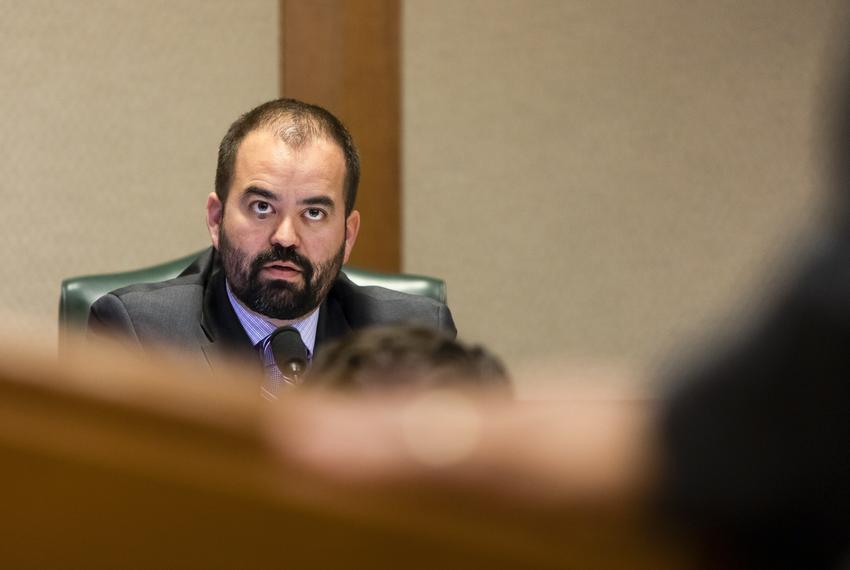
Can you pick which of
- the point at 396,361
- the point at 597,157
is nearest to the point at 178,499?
the point at 396,361

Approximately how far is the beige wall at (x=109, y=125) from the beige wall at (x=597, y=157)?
0.59m

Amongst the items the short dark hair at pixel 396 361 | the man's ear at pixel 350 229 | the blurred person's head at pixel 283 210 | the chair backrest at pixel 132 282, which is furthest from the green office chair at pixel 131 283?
the short dark hair at pixel 396 361

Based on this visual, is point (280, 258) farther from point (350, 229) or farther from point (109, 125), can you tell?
point (109, 125)

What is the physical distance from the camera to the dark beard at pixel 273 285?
2062 mm

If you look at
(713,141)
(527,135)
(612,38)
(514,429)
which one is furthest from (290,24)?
(514,429)

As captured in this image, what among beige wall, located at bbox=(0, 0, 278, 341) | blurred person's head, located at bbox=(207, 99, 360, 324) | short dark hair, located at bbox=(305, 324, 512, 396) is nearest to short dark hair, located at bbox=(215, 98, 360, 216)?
blurred person's head, located at bbox=(207, 99, 360, 324)

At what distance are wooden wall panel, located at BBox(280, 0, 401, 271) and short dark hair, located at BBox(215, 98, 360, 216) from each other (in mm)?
1217

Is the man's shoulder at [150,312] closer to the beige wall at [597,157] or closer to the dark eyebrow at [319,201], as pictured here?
the dark eyebrow at [319,201]

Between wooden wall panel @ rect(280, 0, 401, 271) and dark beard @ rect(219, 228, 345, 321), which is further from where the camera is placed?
wooden wall panel @ rect(280, 0, 401, 271)

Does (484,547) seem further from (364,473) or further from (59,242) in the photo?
(59,242)

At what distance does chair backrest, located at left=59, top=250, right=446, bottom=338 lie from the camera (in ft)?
7.14

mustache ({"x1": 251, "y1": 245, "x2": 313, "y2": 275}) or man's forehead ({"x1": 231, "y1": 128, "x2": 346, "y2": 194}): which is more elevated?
man's forehead ({"x1": 231, "y1": 128, "x2": 346, "y2": 194})

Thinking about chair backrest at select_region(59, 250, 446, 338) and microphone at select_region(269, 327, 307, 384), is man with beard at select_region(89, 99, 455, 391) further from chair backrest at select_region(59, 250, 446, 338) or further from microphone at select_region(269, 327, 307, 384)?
microphone at select_region(269, 327, 307, 384)

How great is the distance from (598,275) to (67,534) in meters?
3.53
